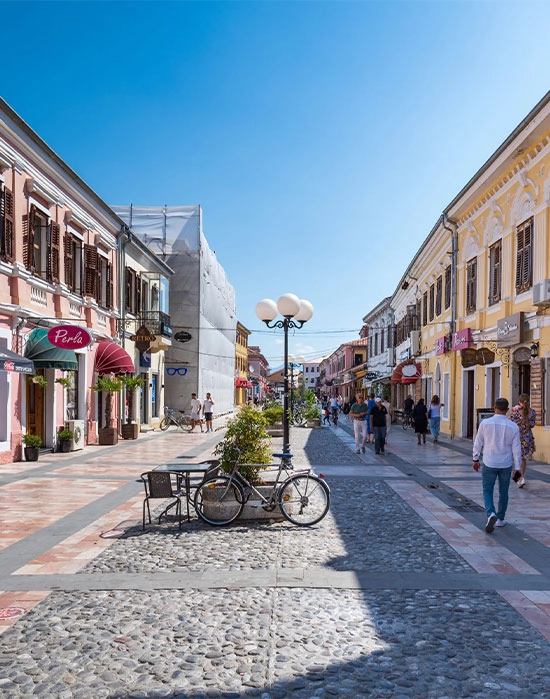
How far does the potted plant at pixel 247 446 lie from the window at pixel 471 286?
45.2 feet

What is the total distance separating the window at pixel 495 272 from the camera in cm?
1794

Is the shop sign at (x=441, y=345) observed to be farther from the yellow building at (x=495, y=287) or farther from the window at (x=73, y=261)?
the window at (x=73, y=261)

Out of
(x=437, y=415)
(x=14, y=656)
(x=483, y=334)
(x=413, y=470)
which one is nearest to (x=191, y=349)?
(x=437, y=415)

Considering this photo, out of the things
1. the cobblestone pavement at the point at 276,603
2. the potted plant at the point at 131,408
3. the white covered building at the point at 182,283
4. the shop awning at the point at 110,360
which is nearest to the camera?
the cobblestone pavement at the point at 276,603

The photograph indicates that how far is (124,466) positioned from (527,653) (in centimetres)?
1085

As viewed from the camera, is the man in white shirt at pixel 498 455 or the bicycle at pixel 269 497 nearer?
the man in white shirt at pixel 498 455

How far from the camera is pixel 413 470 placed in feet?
44.3

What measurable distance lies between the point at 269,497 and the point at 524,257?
10861mm

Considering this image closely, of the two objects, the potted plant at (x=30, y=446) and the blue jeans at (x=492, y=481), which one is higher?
the blue jeans at (x=492, y=481)

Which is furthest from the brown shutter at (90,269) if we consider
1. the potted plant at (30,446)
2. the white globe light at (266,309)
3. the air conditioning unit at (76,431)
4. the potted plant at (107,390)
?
the white globe light at (266,309)

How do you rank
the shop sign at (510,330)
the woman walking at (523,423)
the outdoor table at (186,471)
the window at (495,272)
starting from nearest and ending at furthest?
the outdoor table at (186,471), the woman walking at (523,423), the shop sign at (510,330), the window at (495,272)

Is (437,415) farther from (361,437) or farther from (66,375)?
(66,375)

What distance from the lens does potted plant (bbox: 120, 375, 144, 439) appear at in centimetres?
1962

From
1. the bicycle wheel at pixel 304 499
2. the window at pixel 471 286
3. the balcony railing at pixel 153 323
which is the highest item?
the window at pixel 471 286
